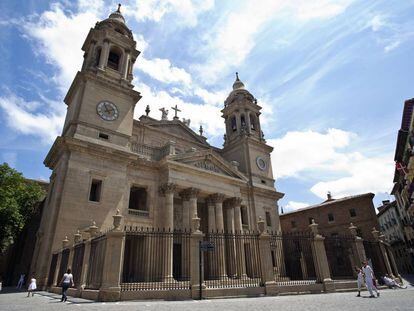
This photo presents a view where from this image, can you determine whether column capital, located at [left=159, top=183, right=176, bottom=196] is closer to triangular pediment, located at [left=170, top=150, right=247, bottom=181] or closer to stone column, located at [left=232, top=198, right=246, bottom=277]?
triangular pediment, located at [left=170, top=150, right=247, bottom=181]

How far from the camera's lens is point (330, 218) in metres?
38.5

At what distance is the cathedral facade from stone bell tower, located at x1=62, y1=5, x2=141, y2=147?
0.08 meters

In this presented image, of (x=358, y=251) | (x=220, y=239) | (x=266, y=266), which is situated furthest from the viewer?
(x=220, y=239)

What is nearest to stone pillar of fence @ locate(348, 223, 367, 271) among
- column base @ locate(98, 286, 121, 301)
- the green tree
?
column base @ locate(98, 286, 121, 301)

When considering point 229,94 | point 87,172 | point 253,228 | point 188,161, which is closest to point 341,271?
point 253,228

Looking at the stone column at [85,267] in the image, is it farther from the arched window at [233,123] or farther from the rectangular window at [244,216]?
the arched window at [233,123]

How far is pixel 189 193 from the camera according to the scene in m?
22.6

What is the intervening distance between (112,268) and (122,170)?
35.9 ft

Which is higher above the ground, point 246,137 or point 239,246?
point 246,137

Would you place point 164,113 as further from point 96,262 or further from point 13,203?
point 96,262

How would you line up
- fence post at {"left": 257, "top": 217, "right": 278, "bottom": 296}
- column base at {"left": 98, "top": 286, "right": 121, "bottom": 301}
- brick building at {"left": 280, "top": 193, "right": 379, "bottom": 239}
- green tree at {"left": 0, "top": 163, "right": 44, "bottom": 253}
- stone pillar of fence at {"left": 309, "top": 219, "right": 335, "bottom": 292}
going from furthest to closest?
brick building at {"left": 280, "top": 193, "right": 379, "bottom": 239}, green tree at {"left": 0, "top": 163, "right": 44, "bottom": 253}, stone pillar of fence at {"left": 309, "top": 219, "right": 335, "bottom": 292}, fence post at {"left": 257, "top": 217, "right": 278, "bottom": 296}, column base at {"left": 98, "top": 286, "right": 121, "bottom": 301}

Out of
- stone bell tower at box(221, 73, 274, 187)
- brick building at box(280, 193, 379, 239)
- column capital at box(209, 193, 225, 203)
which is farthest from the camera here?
brick building at box(280, 193, 379, 239)

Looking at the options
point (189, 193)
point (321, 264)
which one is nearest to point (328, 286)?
point (321, 264)

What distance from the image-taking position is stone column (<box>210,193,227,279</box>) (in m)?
20.8
